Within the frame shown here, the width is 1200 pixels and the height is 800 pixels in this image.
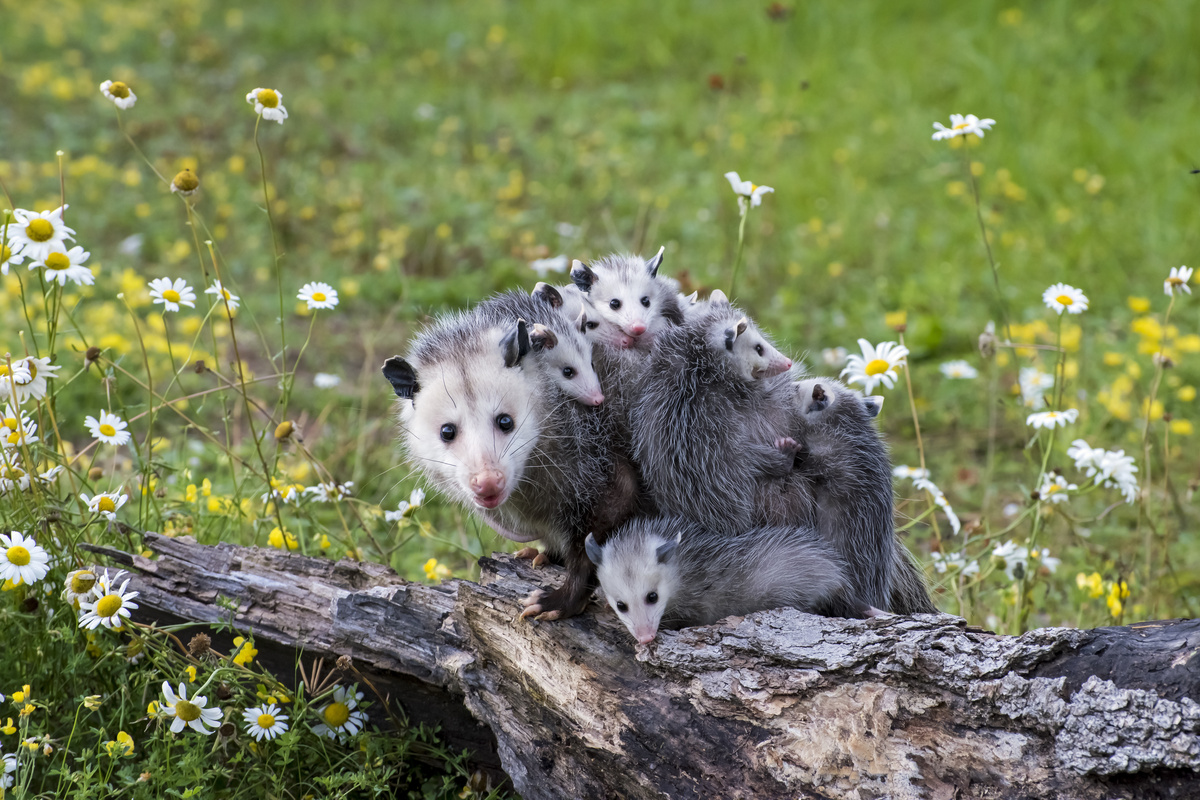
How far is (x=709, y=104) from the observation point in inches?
281

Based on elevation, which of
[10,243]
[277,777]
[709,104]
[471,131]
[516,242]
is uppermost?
[709,104]

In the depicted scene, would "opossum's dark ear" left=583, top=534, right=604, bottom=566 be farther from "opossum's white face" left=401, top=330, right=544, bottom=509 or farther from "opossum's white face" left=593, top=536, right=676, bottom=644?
"opossum's white face" left=401, top=330, right=544, bottom=509

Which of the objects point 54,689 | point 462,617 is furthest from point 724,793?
point 54,689

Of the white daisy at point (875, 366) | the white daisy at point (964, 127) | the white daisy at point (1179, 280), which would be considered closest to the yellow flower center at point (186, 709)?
the white daisy at point (875, 366)

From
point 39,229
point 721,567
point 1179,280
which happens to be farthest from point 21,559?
point 1179,280

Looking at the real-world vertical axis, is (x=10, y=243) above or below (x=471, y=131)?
below

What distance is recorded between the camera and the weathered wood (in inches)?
60.0

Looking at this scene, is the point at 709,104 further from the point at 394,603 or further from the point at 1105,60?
the point at 394,603

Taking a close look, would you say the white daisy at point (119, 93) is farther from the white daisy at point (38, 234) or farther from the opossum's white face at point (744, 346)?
the opossum's white face at point (744, 346)

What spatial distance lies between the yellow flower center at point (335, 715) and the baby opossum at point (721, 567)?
0.58 m

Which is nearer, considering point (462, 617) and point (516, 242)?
point (462, 617)

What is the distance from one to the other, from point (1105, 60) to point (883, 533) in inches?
216

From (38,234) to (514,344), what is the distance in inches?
37.9

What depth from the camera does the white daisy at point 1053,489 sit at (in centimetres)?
248
